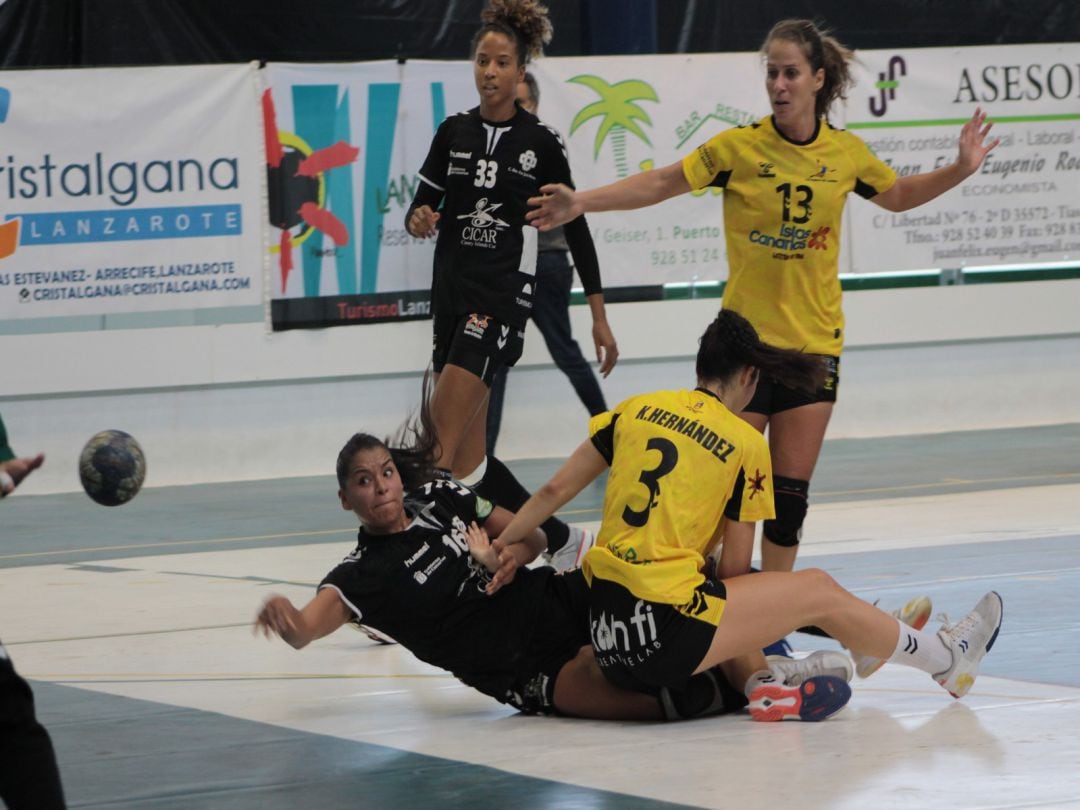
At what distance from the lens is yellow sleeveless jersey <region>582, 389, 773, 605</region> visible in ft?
16.4

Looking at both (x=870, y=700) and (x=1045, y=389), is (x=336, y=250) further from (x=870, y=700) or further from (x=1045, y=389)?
(x=870, y=700)

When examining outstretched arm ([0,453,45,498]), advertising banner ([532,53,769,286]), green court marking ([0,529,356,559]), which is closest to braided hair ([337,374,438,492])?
outstretched arm ([0,453,45,498])

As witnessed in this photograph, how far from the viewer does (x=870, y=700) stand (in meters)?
5.48

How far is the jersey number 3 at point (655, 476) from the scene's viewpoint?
5.02 metres

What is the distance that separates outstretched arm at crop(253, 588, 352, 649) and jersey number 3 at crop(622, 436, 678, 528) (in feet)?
2.74

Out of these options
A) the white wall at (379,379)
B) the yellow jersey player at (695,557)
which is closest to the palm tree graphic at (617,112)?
the white wall at (379,379)

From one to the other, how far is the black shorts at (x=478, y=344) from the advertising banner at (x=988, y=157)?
20.8 feet

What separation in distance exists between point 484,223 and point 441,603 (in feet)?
7.66

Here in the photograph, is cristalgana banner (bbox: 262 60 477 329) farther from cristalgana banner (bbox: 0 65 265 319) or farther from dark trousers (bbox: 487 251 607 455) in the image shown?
dark trousers (bbox: 487 251 607 455)

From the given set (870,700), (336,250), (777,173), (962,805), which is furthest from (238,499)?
(962,805)

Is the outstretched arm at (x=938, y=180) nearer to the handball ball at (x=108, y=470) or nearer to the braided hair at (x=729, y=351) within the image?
the braided hair at (x=729, y=351)

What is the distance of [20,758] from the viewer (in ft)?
11.8

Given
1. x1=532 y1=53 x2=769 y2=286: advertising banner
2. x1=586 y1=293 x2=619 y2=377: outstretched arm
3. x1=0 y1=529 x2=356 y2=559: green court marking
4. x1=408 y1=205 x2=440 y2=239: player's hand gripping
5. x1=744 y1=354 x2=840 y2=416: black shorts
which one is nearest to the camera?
x1=744 y1=354 x2=840 y2=416: black shorts

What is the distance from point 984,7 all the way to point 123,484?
1048cm
